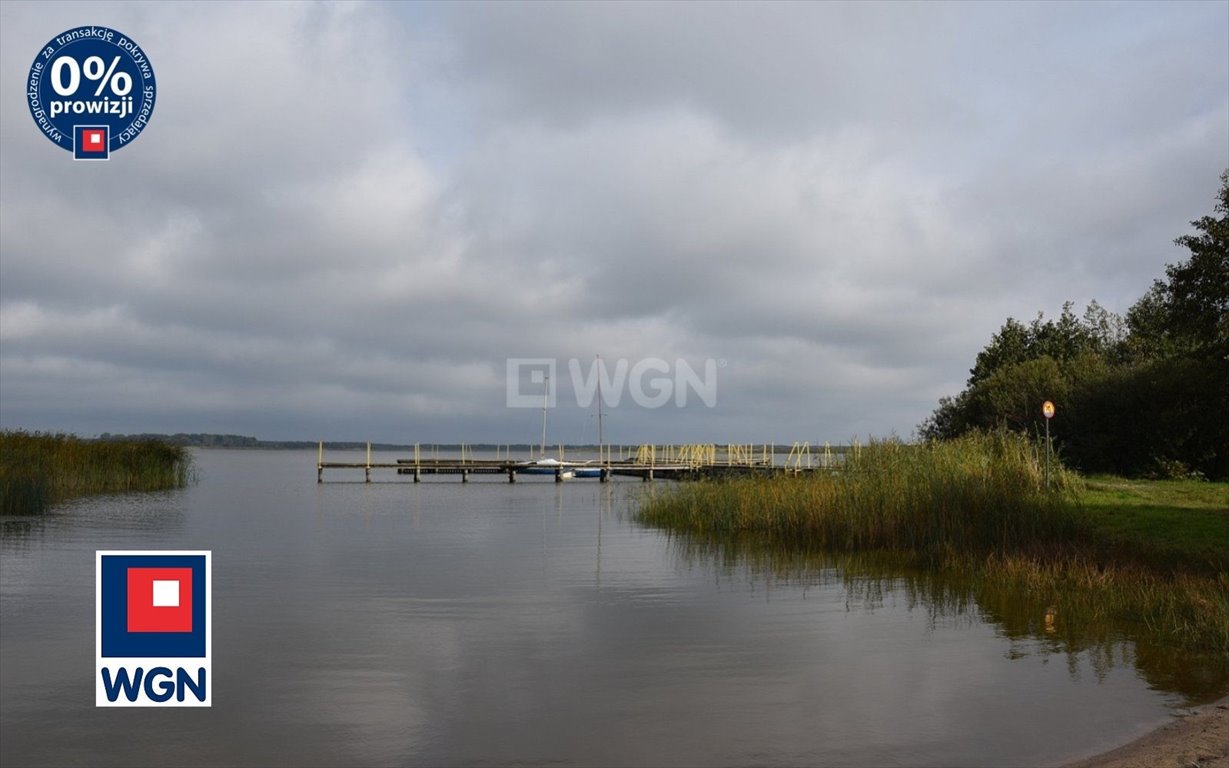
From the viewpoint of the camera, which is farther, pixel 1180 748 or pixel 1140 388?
pixel 1140 388

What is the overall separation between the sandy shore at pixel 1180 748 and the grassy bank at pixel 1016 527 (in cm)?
305

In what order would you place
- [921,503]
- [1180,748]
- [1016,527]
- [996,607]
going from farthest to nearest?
[921,503] → [1016,527] → [996,607] → [1180,748]

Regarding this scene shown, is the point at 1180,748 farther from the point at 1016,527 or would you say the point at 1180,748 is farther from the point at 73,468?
the point at 73,468

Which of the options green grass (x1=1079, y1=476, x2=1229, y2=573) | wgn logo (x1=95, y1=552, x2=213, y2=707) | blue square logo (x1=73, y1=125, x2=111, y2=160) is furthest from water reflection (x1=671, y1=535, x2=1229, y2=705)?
blue square logo (x1=73, y1=125, x2=111, y2=160)

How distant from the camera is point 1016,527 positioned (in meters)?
18.2

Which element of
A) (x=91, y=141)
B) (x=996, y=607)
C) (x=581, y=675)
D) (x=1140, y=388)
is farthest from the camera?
(x=1140, y=388)

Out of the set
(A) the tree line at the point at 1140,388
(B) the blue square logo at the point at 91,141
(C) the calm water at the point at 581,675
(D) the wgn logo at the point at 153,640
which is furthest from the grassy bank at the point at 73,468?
(A) the tree line at the point at 1140,388

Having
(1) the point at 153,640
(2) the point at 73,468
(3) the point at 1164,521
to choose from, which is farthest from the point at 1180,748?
(2) the point at 73,468

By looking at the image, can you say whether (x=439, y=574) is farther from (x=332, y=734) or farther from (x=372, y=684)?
(x=332, y=734)

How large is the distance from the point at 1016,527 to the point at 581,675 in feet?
35.2

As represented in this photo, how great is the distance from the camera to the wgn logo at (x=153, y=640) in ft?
33.6

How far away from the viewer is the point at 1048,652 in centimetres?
1170

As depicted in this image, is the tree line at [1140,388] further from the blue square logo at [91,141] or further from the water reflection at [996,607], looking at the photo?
the blue square logo at [91,141]

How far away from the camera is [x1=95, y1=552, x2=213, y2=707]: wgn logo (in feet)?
33.6
